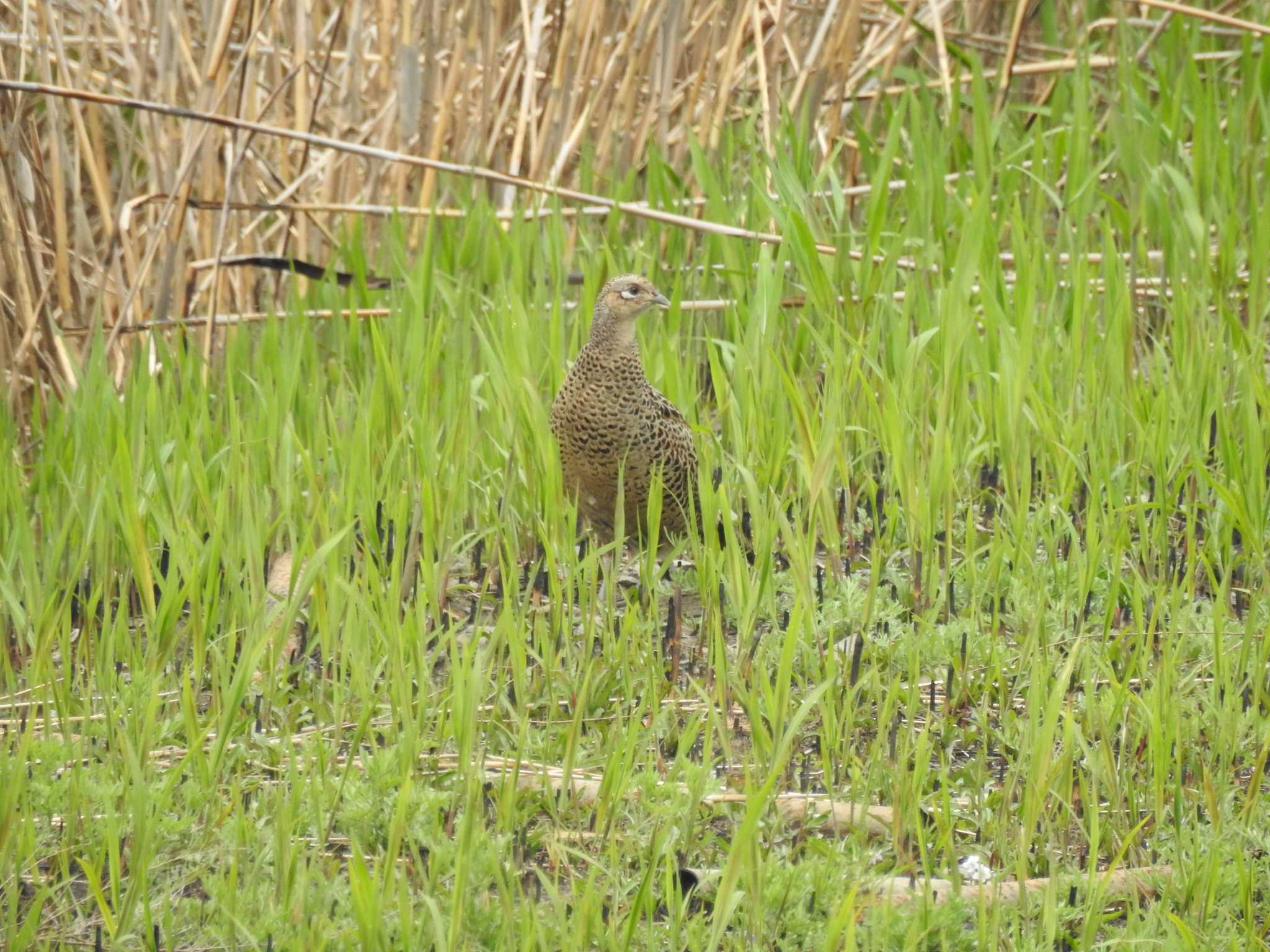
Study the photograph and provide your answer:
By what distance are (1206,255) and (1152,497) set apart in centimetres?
122

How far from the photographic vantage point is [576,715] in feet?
9.59

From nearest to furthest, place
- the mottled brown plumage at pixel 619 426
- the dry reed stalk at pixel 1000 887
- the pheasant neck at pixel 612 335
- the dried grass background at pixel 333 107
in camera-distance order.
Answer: the dry reed stalk at pixel 1000 887
the mottled brown plumage at pixel 619 426
the pheasant neck at pixel 612 335
the dried grass background at pixel 333 107

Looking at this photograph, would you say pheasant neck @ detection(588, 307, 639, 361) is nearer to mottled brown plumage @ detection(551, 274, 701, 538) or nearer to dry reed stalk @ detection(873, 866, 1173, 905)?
mottled brown plumage @ detection(551, 274, 701, 538)

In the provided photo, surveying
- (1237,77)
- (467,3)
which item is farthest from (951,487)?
(1237,77)

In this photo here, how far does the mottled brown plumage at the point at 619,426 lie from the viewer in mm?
4074

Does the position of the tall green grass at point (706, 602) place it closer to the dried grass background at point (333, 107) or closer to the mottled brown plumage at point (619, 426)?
the mottled brown plumage at point (619, 426)

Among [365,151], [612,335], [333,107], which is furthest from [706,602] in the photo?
[333,107]

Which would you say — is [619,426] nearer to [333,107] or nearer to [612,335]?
[612,335]

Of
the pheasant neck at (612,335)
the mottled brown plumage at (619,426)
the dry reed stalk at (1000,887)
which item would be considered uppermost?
the pheasant neck at (612,335)

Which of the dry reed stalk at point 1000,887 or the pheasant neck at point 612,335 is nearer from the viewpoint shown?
the dry reed stalk at point 1000,887

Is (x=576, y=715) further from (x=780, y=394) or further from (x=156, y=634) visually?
(x=780, y=394)

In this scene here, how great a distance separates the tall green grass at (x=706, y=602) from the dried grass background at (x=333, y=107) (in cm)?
30

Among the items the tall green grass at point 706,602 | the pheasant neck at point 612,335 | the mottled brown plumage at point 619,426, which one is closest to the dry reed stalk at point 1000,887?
the tall green grass at point 706,602

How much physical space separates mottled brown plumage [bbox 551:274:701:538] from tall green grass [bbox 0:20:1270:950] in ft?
0.31
